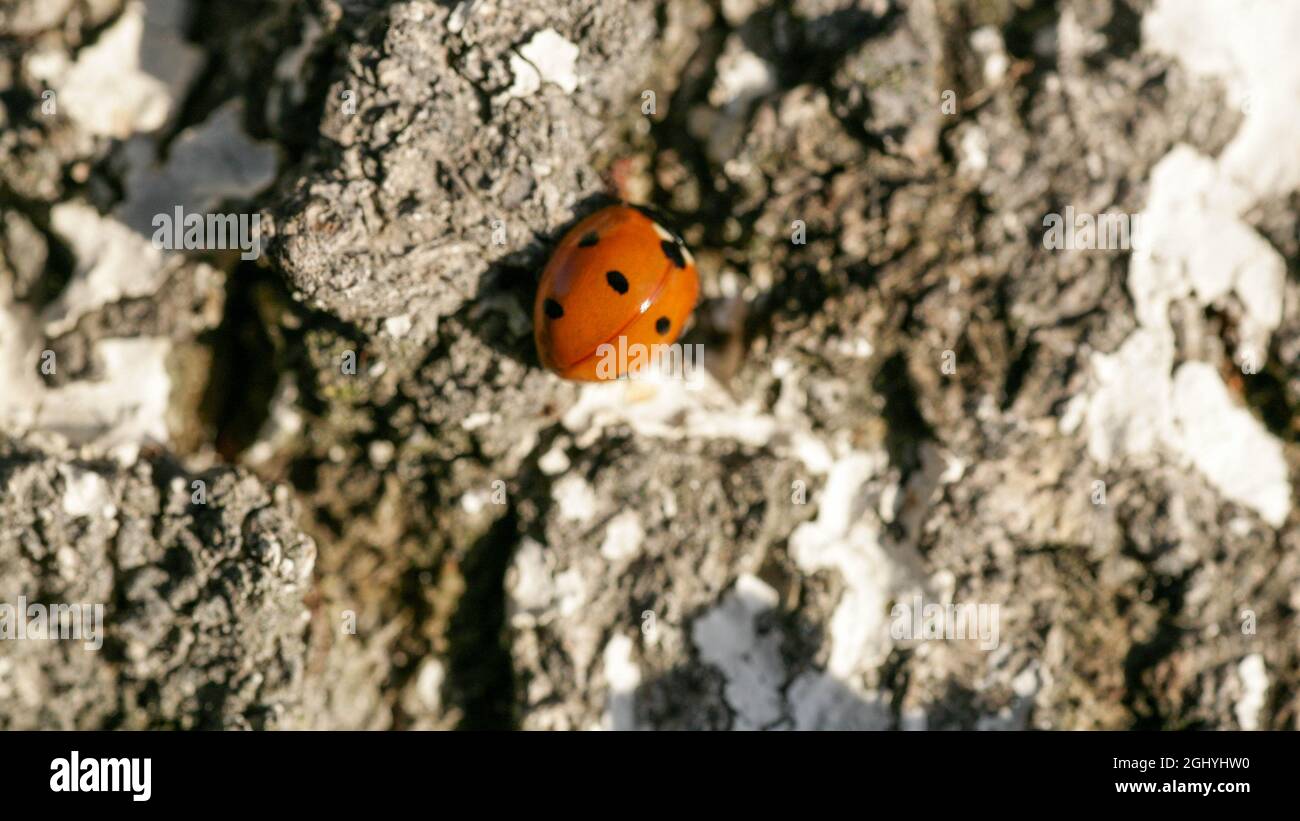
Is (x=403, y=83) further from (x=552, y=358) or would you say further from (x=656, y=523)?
(x=656, y=523)

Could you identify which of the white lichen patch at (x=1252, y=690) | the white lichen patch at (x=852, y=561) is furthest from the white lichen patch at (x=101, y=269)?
the white lichen patch at (x=1252, y=690)

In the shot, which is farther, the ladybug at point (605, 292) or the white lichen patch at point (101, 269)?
the white lichen patch at point (101, 269)

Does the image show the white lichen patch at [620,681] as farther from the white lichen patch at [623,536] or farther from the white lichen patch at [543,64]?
the white lichen patch at [543,64]

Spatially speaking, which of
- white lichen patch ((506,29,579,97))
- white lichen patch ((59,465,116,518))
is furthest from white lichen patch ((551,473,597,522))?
white lichen patch ((59,465,116,518))

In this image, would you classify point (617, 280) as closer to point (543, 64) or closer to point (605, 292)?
point (605, 292)

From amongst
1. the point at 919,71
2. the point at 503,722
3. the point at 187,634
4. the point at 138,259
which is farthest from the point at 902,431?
the point at 138,259

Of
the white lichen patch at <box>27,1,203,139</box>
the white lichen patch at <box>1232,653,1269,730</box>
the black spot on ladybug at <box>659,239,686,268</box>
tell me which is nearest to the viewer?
the black spot on ladybug at <box>659,239,686,268</box>

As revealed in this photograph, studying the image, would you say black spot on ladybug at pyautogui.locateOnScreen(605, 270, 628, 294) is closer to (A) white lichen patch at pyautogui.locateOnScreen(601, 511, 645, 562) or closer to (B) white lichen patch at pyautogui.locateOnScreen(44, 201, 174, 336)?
(A) white lichen patch at pyautogui.locateOnScreen(601, 511, 645, 562)

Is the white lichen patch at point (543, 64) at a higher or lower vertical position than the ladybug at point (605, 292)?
higher
